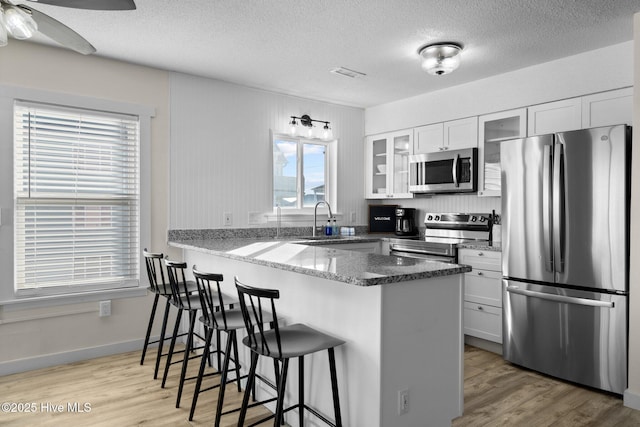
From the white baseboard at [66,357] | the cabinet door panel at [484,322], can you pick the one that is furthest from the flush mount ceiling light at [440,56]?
the white baseboard at [66,357]

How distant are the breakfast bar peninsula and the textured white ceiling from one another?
1.62m

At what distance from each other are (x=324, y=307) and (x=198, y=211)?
2.23m

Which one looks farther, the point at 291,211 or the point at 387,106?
the point at 387,106

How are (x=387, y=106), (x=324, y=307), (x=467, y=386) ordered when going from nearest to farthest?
(x=324, y=307), (x=467, y=386), (x=387, y=106)

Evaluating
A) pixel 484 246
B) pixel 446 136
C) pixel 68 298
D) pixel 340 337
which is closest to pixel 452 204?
pixel 446 136

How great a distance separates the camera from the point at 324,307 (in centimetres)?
224

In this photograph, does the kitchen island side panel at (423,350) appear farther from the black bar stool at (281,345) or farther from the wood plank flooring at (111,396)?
the wood plank flooring at (111,396)

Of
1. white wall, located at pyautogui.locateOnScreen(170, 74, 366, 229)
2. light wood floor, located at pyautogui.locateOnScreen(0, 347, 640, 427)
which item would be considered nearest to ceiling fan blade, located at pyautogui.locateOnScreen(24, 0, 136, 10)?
light wood floor, located at pyautogui.locateOnScreen(0, 347, 640, 427)

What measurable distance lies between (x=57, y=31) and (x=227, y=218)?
253 centimetres

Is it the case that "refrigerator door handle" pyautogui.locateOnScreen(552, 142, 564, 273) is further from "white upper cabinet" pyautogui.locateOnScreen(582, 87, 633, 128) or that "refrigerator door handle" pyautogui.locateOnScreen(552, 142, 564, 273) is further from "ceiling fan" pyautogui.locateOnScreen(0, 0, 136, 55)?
"ceiling fan" pyautogui.locateOnScreen(0, 0, 136, 55)

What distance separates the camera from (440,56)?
3.30m

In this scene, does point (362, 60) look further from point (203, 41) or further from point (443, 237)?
point (443, 237)

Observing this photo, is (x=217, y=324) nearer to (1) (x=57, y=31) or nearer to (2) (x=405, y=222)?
(1) (x=57, y=31)

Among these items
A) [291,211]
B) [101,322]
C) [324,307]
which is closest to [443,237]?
[291,211]
